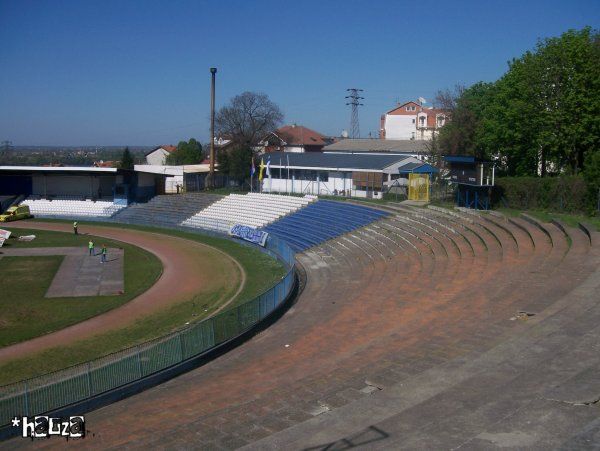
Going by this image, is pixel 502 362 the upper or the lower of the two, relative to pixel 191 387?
upper

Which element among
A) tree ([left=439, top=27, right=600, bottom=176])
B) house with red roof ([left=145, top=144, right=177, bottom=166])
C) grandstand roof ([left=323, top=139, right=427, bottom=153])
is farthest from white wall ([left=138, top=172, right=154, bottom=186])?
house with red roof ([left=145, top=144, right=177, bottom=166])

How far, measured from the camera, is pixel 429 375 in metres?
13.7

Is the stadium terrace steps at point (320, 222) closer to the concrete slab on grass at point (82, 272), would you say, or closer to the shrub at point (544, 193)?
the shrub at point (544, 193)

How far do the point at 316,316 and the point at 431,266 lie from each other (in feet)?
25.4

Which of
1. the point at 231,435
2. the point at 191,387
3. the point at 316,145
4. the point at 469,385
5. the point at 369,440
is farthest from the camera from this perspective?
the point at 316,145

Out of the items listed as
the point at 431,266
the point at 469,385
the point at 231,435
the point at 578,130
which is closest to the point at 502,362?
the point at 469,385

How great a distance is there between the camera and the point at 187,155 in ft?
288

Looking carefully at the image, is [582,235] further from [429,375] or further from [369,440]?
[369,440]

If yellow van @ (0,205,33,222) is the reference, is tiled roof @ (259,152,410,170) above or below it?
above

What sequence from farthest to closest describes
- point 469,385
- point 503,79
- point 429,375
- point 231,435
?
point 503,79 < point 429,375 < point 469,385 < point 231,435

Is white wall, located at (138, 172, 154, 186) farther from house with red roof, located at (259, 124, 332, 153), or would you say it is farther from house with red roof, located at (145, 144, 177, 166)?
house with red roof, located at (145, 144, 177, 166)

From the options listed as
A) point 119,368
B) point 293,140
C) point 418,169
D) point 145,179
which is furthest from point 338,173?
point 119,368

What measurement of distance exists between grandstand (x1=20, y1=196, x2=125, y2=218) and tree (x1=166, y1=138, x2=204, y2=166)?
30758mm

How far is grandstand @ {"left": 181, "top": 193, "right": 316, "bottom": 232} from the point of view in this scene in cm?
4591
